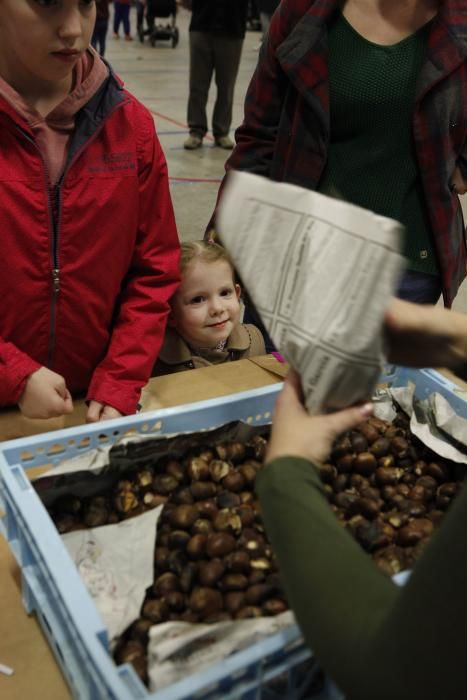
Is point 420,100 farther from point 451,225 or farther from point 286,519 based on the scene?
point 286,519

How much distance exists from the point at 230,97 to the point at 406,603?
4.99m

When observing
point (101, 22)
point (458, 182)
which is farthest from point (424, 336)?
point (101, 22)

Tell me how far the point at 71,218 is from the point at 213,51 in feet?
13.2

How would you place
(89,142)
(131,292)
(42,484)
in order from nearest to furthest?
(42,484) < (89,142) < (131,292)

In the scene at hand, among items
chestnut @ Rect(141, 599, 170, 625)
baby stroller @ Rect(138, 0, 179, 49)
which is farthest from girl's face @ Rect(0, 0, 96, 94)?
baby stroller @ Rect(138, 0, 179, 49)

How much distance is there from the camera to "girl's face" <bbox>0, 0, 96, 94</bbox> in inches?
38.9

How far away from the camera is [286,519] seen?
571 millimetres

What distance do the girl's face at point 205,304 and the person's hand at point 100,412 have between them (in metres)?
0.42

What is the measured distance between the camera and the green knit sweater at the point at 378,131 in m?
1.40

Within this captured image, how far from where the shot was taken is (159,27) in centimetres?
1041

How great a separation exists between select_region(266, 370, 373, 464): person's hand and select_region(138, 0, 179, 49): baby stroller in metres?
10.2

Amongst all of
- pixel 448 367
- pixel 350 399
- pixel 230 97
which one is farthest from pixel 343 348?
pixel 230 97

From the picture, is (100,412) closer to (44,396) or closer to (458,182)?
(44,396)

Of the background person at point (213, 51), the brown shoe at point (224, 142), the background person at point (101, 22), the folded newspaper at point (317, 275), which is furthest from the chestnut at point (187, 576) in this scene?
the background person at point (101, 22)
